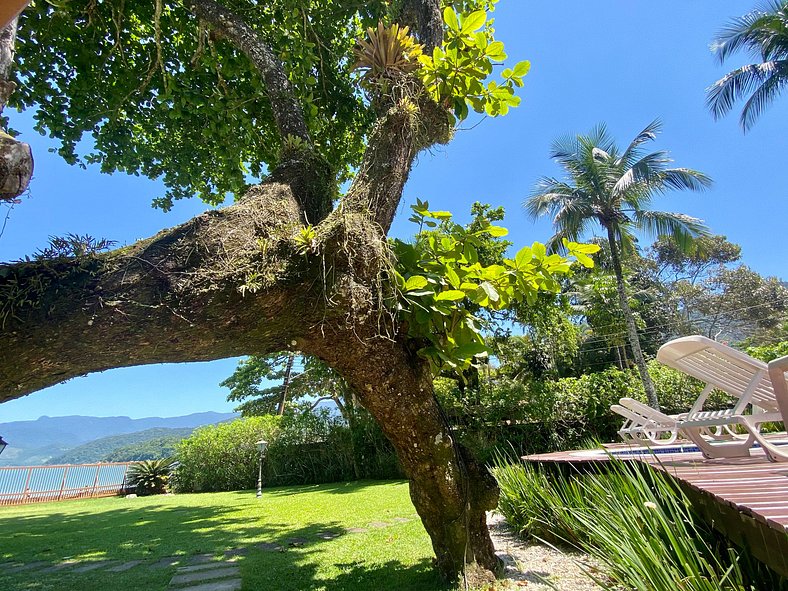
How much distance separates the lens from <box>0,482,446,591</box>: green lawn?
3.77 m

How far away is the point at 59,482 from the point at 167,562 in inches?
720

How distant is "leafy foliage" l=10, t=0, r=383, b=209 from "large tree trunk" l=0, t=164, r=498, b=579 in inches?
102

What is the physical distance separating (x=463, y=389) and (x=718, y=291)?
85.3ft

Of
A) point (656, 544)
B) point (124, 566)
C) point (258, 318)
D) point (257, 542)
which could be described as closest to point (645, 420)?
point (656, 544)

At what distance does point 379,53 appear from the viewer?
3266mm

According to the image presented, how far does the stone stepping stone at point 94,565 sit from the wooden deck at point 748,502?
583 cm

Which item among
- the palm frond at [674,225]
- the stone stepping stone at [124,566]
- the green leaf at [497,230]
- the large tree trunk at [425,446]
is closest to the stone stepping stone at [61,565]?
the stone stepping stone at [124,566]

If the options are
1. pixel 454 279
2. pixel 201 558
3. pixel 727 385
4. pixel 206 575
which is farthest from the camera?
pixel 201 558

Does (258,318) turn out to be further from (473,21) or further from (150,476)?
(150,476)

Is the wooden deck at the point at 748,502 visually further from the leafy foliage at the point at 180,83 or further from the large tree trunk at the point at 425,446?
the leafy foliage at the point at 180,83

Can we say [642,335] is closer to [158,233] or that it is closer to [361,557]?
[361,557]

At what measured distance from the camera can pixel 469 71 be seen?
2949 millimetres

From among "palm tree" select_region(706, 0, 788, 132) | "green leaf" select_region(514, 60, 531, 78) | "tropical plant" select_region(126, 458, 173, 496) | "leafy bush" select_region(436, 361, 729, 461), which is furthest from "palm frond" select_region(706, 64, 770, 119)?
"tropical plant" select_region(126, 458, 173, 496)

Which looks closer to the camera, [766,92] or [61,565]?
[61,565]
